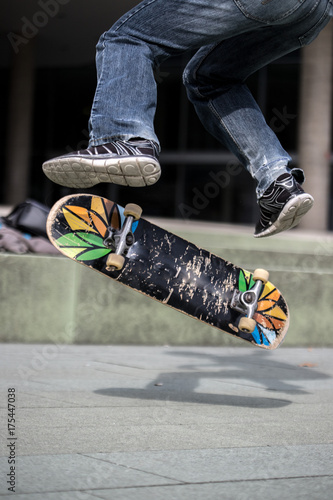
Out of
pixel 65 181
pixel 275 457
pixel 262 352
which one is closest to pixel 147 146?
pixel 65 181

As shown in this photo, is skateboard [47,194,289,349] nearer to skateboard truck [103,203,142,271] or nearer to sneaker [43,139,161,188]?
skateboard truck [103,203,142,271]

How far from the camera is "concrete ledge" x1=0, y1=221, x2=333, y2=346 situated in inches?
239

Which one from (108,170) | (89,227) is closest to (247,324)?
(89,227)

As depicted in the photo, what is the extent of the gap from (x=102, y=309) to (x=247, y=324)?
3.08 meters

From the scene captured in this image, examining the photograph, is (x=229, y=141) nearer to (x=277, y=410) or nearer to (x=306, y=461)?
(x=277, y=410)

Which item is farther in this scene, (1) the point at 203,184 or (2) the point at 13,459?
(1) the point at 203,184

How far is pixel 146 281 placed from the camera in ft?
11.3

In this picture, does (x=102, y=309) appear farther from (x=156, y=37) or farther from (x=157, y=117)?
(x=157, y=117)

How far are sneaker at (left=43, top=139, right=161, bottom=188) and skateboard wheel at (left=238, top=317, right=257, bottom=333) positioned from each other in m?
0.98

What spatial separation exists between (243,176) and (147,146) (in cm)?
1962

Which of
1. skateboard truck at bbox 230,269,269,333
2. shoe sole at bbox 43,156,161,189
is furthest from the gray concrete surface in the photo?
shoe sole at bbox 43,156,161,189

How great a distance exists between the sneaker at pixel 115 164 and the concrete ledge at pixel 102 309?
336 cm

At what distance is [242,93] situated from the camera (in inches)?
132

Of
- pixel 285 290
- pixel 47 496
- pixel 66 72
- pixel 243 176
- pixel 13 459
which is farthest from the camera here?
pixel 66 72
